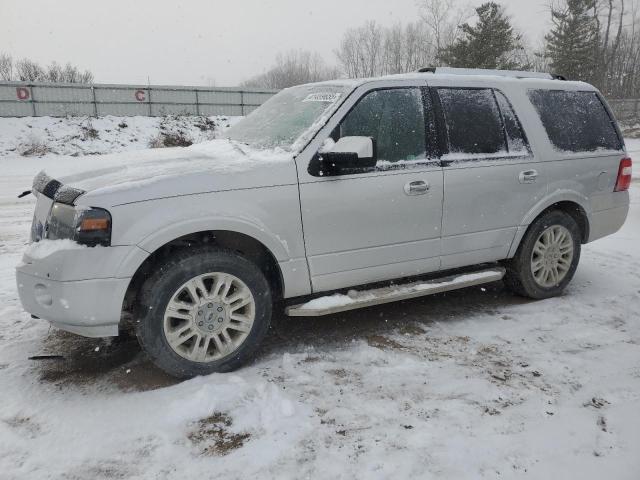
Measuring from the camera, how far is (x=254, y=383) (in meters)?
3.12

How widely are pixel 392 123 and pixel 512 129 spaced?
4.01 feet

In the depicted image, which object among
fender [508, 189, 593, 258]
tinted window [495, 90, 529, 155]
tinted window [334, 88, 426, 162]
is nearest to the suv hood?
tinted window [334, 88, 426, 162]

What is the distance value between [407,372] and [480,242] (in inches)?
57.2

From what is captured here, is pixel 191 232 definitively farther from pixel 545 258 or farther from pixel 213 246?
pixel 545 258

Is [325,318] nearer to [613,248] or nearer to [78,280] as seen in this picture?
[78,280]

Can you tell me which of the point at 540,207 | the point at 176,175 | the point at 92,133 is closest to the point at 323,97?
the point at 176,175

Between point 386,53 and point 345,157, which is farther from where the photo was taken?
point 386,53

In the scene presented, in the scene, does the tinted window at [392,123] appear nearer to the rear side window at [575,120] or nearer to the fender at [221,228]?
the fender at [221,228]

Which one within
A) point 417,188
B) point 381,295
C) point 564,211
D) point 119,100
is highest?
point 119,100

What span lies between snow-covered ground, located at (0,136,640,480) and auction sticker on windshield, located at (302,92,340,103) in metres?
1.81

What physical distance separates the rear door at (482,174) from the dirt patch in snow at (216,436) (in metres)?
2.18

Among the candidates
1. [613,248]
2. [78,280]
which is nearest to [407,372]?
[78,280]

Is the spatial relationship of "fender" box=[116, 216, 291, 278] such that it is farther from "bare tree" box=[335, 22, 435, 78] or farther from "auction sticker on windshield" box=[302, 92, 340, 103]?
"bare tree" box=[335, 22, 435, 78]

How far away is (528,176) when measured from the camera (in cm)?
421
